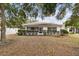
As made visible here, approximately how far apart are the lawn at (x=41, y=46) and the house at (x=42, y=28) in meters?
0.08

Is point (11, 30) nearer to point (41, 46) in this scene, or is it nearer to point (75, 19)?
point (41, 46)

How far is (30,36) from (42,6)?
53 centimetres

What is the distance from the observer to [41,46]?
4871 mm

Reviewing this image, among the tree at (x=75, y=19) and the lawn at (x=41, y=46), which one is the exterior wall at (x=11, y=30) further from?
the tree at (x=75, y=19)

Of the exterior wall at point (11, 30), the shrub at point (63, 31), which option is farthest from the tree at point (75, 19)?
the exterior wall at point (11, 30)

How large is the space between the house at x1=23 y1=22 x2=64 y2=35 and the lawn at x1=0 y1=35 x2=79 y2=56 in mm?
82

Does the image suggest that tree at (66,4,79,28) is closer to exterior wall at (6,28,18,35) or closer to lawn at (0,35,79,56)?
lawn at (0,35,79,56)

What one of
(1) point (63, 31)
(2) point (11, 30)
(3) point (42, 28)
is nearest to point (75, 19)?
(1) point (63, 31)

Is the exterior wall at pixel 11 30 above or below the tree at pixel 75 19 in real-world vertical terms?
below

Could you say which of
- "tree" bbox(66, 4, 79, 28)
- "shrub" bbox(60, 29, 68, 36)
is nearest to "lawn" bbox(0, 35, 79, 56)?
"shrub" bbox(60, 29, 68, 36)

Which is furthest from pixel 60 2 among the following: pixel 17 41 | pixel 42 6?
pixel 17 41

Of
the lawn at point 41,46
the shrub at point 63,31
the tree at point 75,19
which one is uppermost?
the tree at point 75,19

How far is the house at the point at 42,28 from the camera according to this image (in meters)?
4.84

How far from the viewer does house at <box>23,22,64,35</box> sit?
4.84 m
